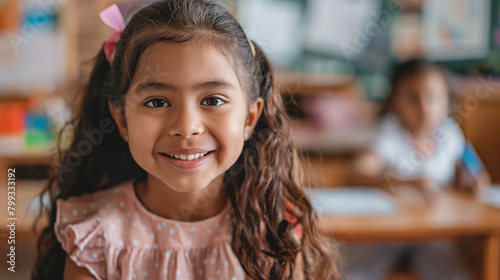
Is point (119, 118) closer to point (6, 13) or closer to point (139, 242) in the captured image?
point (139, 242)

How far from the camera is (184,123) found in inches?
29.8

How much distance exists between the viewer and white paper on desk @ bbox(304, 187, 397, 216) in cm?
155

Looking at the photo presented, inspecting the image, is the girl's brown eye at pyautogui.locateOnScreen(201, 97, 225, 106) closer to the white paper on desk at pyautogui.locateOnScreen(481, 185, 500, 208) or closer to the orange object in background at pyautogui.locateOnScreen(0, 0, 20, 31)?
the white paper on desk at pyautogui.locateOnScreen(481, 185, 500, 208)

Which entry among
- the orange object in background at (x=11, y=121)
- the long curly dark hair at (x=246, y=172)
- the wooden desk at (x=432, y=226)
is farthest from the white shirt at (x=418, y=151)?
the orange object in background at (x=11, y=121)

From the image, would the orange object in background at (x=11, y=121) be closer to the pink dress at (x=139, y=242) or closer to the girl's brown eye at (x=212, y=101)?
the pink dress at (x=139, y=242)

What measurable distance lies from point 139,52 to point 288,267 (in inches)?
18.0

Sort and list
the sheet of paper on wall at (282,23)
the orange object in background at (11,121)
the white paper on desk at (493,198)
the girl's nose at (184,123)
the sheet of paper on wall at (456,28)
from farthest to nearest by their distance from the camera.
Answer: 1. the sheet of paper on wall at (282,23)
2. the sheet of paper on wall at (456,28)
3. the orange object in background at (11,121)
4. the white paper on desk at (493,198)
5. the girl's nose at (184,123)

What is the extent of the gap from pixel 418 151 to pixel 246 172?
129cm

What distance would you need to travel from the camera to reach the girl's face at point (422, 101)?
203cm

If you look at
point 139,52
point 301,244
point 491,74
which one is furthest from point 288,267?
point 491,74

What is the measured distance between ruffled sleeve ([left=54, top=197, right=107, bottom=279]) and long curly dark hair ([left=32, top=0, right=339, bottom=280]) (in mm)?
79

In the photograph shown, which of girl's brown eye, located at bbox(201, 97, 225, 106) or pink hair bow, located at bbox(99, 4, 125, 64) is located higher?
pink hair bow, located at bbox(99, 4, 125, 64)

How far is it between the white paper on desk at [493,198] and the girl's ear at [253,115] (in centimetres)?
108

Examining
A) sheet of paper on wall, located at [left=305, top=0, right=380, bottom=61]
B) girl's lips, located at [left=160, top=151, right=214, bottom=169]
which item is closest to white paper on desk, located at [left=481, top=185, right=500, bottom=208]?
girl's lips, located at [left=160, top=151, right=214, bottom=169]
